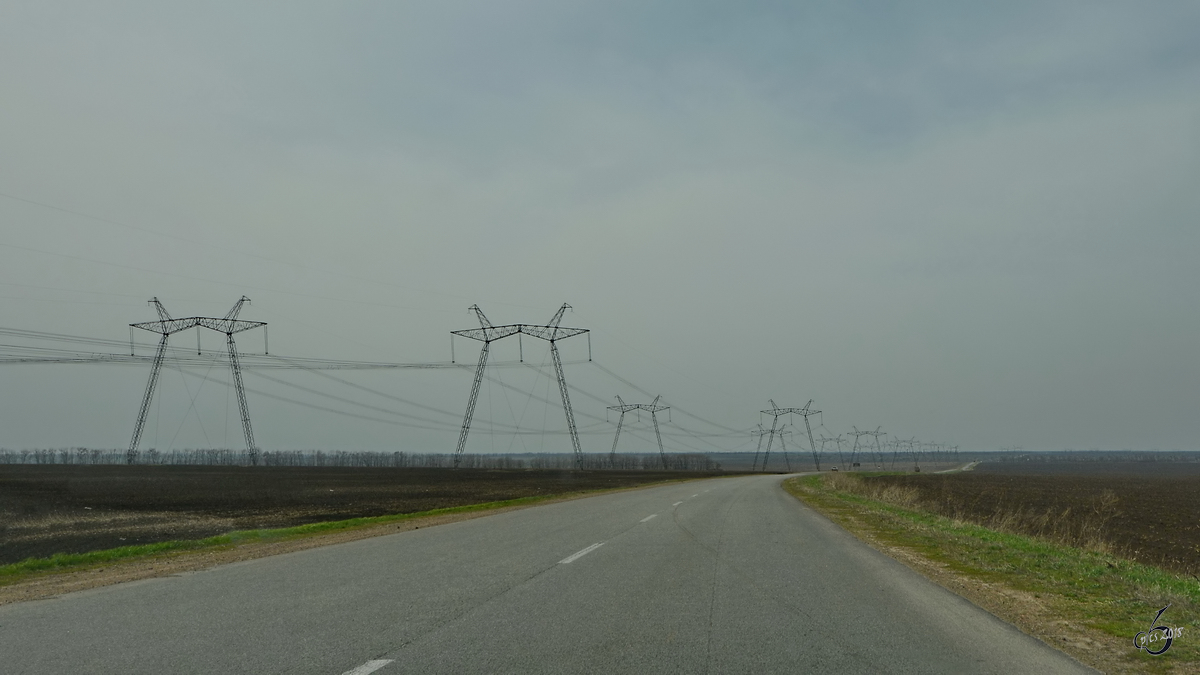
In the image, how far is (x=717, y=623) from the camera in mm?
8609

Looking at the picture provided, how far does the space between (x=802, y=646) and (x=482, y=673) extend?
3.07m

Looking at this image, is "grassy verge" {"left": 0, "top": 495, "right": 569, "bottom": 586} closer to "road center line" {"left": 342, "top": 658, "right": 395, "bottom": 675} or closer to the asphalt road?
the asphalt road

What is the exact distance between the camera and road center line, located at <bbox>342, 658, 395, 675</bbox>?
21.1ft

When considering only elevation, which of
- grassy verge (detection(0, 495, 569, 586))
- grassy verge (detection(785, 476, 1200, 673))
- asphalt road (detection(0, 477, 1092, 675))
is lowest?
grassy verge (detection(785, 476, 1200, 673))

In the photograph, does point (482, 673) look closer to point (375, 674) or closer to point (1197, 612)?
point (375, 674)

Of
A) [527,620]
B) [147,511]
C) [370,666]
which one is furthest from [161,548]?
[147,511]

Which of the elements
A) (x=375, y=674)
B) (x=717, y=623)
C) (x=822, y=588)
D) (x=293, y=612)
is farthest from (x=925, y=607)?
(x=293, y=612)

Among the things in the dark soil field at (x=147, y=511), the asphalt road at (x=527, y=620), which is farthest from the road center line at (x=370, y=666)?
the dark soil field at (x=147, y=511)

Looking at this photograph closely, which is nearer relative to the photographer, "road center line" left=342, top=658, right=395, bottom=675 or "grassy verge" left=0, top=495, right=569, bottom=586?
"road center line" left=342, top=658, right=395, bottom=675

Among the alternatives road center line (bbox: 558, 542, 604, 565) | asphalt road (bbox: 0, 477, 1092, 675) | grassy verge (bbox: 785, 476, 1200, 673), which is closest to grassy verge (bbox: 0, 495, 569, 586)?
asphalt road (bbox: 0, 477, 1092, 675)

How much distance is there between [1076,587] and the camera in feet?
38.6

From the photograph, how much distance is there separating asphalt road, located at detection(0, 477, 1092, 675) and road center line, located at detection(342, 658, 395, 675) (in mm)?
16

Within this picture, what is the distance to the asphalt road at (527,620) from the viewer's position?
273 inches

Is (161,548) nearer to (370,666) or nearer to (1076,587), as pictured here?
(370,666)
